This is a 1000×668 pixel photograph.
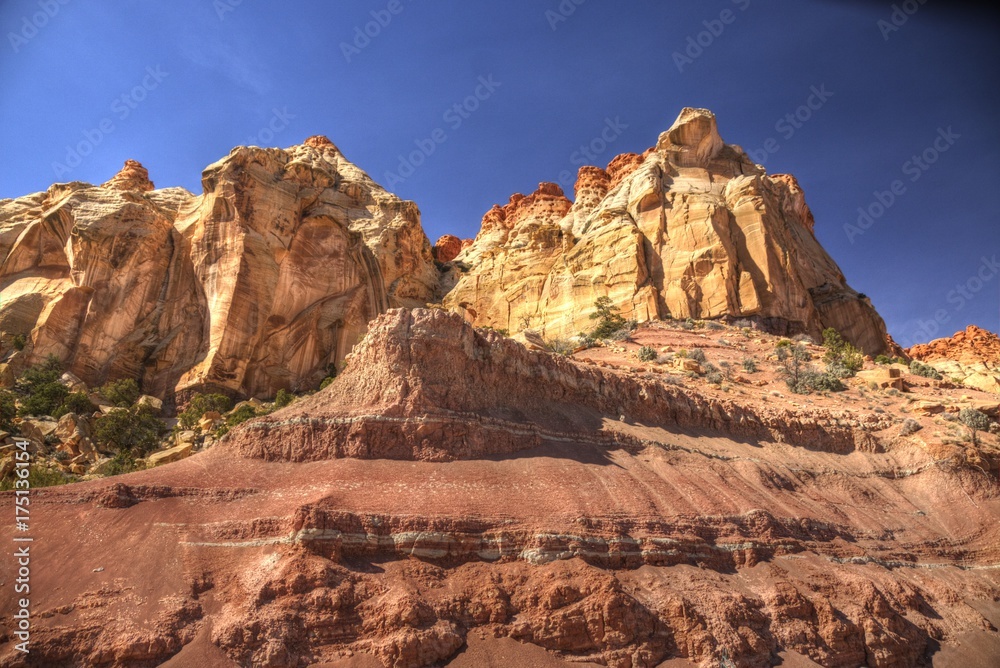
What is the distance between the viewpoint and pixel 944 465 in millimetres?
20359

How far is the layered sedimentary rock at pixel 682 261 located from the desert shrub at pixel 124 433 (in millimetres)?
28926

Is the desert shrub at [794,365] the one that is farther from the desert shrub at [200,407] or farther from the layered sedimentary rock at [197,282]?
the desert shrub at [200,407]

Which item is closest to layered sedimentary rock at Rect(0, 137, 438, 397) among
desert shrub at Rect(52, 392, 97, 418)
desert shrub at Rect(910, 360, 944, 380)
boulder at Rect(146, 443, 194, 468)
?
desert shrub at Rect(52, 392, 97, 418)

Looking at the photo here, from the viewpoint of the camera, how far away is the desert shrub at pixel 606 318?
40.7 meters

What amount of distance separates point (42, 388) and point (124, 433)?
811 centimetres

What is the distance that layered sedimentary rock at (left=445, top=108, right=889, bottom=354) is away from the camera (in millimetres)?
43281

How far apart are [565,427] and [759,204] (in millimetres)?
36545

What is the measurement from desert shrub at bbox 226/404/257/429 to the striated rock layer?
60.9 feet

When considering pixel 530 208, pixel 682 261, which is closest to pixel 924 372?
pixel 682 261

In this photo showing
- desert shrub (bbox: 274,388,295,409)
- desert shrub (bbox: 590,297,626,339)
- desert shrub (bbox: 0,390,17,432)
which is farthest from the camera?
desert shrub (bbox: 590,297,626,339)

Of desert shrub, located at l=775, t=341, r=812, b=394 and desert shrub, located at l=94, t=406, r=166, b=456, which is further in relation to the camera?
desert shrub, located at l=94, t=406, r=166, b=456

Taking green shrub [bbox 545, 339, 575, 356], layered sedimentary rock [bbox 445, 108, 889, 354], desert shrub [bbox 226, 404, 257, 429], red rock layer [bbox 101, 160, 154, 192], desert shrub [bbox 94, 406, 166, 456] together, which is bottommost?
desert shrub [bbox 94, 406, 166, 456]

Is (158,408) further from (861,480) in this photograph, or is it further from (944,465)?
(944,465)

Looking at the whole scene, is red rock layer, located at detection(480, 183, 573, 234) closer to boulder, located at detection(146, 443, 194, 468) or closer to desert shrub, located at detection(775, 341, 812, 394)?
desert shrub, located at detection(775, 341, 812, 394)
